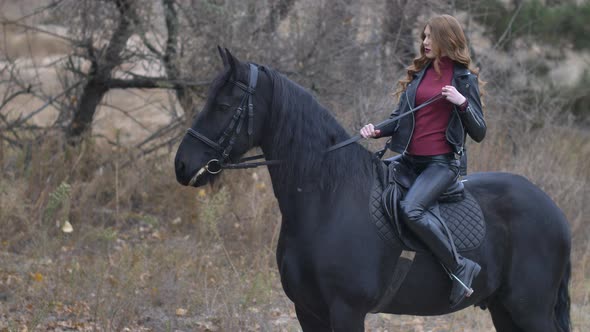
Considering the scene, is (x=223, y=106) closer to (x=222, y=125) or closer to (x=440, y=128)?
(x=222, y=125)

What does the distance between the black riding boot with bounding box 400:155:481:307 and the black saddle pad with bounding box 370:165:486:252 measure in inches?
3.6

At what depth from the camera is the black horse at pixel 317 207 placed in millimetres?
4406

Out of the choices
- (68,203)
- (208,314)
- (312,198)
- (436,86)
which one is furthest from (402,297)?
(68,203)

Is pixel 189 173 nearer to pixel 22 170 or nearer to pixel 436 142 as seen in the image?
pixel 436 142

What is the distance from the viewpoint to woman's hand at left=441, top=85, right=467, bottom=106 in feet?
14.5

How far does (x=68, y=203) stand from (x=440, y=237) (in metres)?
5.71

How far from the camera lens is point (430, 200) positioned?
4.52 metres

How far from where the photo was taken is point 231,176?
33.4 feet

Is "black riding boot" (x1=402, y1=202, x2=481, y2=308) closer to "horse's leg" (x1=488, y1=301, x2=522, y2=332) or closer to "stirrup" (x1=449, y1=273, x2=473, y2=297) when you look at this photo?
"stirrup" (x1=449, y1=273, x2=473, y2=297)

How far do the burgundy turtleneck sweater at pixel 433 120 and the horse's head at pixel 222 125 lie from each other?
977 millimetres

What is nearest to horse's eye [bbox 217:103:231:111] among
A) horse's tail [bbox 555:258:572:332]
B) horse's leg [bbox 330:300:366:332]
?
horse's leg [bbox 330:300:366:332]

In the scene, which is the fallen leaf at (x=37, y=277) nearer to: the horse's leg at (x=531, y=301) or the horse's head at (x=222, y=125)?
the horse's head at (x=222, y=125)

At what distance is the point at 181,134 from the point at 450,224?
645 centimetres

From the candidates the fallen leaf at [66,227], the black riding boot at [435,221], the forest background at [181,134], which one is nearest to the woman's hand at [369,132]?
the black riding boot at [435,221]
